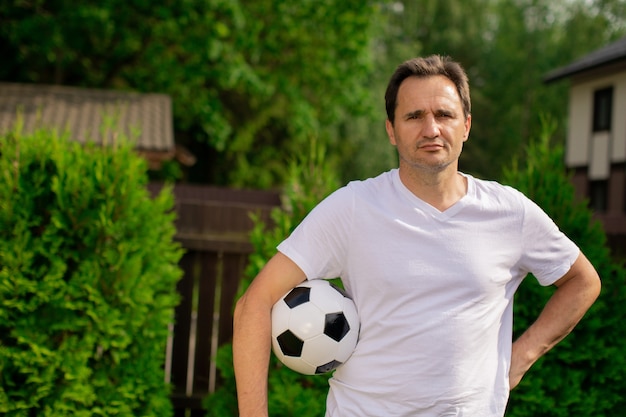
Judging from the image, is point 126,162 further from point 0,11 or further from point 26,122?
point 0,11

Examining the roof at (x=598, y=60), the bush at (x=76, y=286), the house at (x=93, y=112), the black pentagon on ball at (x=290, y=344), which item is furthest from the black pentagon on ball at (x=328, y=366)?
the roof at (x=598, y=60)

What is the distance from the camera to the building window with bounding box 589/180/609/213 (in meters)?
26.5

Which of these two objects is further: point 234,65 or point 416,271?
point 234,65

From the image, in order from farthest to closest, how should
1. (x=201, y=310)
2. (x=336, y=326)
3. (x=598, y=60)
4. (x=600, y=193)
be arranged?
(x=600, y=193) → (x=598, y=60) → (x=201, y=310) → (x=336, y=326)

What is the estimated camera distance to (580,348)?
4.58 metres

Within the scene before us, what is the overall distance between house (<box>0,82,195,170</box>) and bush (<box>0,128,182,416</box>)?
464 inches

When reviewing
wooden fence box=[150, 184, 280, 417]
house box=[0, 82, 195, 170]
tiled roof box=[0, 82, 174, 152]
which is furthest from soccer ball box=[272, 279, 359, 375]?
→ tiled roof box=[0, 82, 174, 152]

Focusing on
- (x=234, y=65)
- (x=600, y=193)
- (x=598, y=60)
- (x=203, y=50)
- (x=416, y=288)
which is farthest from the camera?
(x=600, y=193)

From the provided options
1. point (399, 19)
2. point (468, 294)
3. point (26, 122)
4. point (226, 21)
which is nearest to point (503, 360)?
point (468, 294)

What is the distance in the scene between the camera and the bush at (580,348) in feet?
14.9

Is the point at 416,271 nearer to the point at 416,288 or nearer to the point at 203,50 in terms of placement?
the point at 416,288

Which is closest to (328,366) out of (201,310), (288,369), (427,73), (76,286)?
(427,73)

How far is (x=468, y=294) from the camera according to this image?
2594 millimetres

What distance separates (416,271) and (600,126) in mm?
26840
